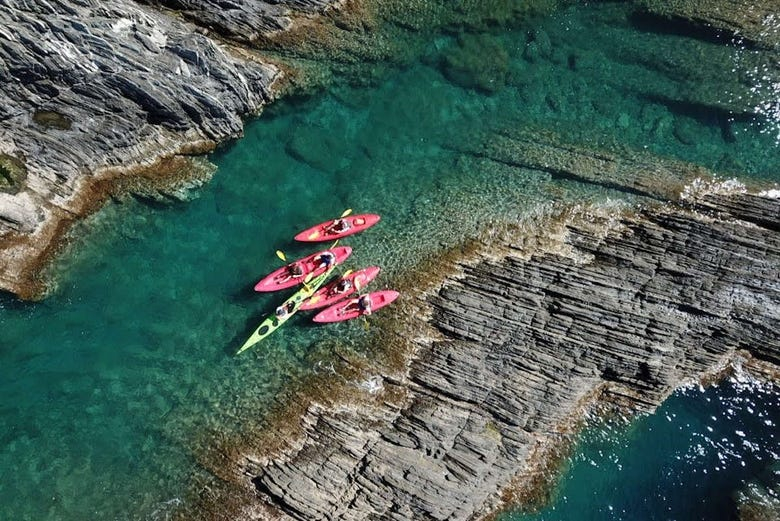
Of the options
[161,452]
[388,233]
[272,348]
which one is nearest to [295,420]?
[272,348]

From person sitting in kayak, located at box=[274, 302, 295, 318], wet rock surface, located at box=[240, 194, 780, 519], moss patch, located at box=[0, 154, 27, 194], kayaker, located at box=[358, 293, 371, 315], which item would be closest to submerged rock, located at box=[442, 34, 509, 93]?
wet rock surface, located at box=[240, 194, 780, 519]

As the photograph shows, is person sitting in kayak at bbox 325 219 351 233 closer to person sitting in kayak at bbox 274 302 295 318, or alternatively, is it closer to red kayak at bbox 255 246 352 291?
red kayak at bbox 255 246 352 291

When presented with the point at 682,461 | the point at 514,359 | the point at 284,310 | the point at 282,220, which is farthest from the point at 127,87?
the point at 682,461

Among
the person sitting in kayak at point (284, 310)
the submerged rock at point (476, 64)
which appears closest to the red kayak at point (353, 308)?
the person sitting in kayak at point (284, 310)

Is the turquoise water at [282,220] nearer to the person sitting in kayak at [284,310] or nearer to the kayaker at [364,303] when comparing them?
the person sitting in kayak at [284,310]

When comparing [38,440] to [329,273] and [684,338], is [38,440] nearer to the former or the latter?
[329,273]
